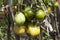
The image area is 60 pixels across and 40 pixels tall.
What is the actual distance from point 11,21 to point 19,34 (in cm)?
8

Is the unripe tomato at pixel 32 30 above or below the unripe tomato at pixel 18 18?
below

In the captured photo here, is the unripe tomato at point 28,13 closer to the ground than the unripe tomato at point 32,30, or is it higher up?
higher up

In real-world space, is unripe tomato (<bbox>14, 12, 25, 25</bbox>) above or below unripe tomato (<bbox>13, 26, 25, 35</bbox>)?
above

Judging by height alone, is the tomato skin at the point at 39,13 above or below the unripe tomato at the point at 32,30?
above

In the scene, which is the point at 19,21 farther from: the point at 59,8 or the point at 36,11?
the point at 59,8

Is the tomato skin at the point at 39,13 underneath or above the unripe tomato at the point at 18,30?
above

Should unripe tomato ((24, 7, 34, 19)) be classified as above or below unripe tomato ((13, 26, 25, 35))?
above

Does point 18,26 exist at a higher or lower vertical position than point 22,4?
lower

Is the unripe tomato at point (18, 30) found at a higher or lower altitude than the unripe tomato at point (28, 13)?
lower

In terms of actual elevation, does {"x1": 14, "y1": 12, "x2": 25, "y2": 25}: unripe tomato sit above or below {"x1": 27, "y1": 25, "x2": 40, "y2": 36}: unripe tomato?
above

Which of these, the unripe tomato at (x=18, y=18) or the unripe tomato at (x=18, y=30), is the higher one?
the unripe tomato at (x=18, y=18)

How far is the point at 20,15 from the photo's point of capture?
96 centimetres

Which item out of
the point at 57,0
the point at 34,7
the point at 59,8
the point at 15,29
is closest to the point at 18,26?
the point at 15,29

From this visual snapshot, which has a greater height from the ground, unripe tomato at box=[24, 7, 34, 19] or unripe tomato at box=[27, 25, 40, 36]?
unripe tomato at box=[24, 7, 34, 19]
